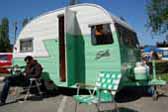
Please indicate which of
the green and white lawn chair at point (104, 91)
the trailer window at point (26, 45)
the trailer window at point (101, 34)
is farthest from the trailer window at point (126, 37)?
the trailer window at point (26, 45)

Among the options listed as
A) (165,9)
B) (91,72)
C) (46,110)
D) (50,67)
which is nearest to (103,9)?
(91,72)

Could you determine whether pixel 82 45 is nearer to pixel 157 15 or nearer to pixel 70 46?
pixel 70 46

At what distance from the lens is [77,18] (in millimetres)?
9156

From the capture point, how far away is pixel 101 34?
8516mm

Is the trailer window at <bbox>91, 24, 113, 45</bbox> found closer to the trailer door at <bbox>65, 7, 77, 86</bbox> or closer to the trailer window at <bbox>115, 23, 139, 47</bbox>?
the trailer window at <bbox>115, 23, 139, 47</bbox>

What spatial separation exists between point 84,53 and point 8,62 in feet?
37.5

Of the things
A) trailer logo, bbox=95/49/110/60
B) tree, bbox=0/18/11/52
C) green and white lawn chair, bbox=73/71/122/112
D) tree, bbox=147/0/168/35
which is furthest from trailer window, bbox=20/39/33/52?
tree, bbox=0/18/11/52

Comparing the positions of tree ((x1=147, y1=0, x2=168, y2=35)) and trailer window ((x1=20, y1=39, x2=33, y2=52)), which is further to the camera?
tree ((x1=147, y1=0, x2=168, y2=35))

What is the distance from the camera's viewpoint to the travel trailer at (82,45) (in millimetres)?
8344

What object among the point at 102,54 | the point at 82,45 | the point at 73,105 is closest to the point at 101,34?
the point at 102,54

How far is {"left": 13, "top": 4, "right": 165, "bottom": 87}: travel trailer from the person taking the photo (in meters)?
8.34

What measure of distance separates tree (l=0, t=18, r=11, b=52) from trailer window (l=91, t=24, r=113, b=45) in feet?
119

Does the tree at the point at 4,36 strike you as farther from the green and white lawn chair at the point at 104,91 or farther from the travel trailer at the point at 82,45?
the green and white lawn chair at the point at 104,91

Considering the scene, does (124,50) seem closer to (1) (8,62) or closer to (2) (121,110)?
(2) (121,110)
